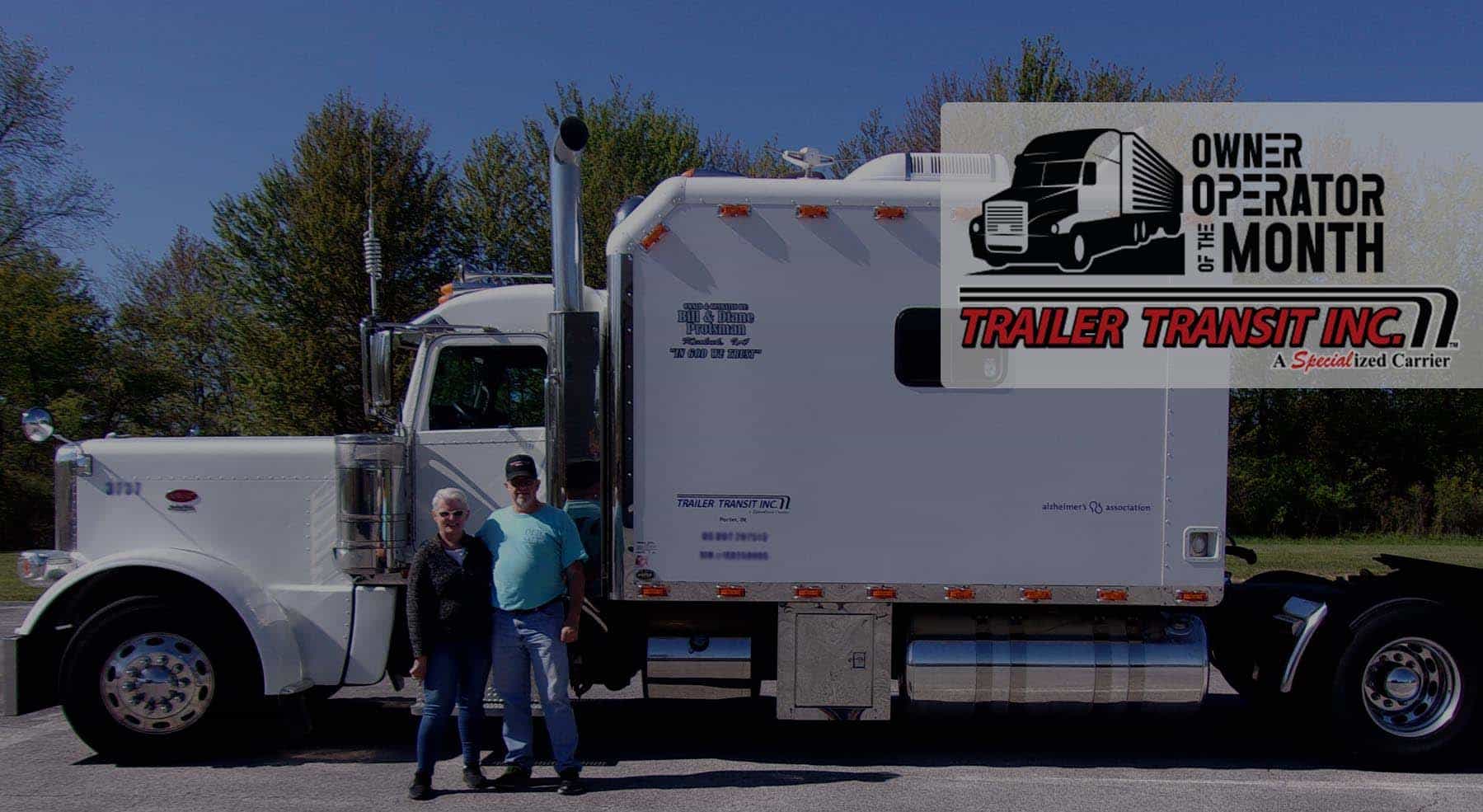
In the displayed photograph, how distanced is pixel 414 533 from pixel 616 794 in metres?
1.85

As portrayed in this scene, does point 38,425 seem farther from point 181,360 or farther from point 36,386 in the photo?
point 181,360

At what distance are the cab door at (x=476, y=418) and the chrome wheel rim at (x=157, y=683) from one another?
4.57 ft

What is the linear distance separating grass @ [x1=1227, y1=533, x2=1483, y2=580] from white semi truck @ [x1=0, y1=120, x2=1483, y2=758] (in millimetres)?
6657

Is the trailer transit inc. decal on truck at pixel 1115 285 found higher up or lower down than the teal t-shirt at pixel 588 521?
higher up

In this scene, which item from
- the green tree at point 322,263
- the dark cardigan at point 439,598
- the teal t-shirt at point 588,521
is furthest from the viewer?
the green tree at point 322,263

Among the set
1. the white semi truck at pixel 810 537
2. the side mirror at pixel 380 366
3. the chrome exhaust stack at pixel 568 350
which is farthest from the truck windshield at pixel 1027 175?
the side mirror at pixel 380 366

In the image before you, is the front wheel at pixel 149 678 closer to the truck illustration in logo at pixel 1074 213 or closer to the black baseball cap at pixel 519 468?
the black baseball cap at pixel 519 468

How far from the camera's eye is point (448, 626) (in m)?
5.44

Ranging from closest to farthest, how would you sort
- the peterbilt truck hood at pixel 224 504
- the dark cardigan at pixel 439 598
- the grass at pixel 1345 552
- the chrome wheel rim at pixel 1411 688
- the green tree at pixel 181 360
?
the dark cardigan at pixel 439 598 < the chrome wheel rim at pixel 1411 688 < the peterbilt truck hood at pixel 224 504 < the grass at pixel 1345 552 < the green tree at pixel 181 360

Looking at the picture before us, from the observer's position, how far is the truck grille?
19.0 ft

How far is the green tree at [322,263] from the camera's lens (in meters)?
20.4

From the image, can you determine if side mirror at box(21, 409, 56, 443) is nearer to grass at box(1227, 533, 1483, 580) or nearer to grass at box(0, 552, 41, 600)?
grass at box(0, 552, 41, 600)

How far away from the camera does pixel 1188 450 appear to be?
18.8 feet

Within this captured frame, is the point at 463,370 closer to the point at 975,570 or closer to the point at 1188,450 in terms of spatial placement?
the point at 975,570
